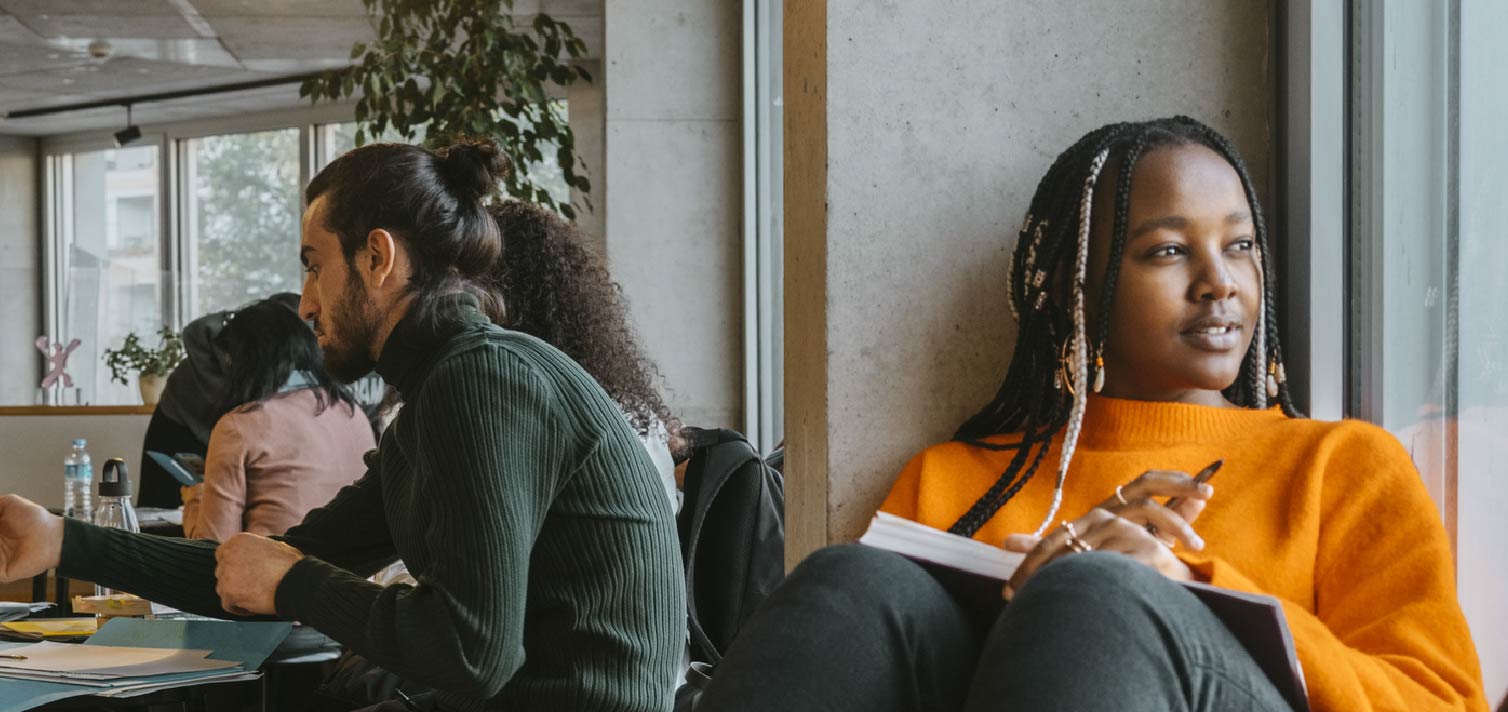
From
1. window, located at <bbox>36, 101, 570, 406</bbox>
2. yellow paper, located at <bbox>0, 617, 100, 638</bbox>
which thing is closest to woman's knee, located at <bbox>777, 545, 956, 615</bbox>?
yellow paper, located at <bbox>0, 617, 100, 638</bbox>

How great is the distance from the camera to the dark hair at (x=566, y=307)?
7.61 feet

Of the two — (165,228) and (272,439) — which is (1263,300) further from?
(165,228)

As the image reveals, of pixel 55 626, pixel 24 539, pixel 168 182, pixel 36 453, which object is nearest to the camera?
pixel 24 539

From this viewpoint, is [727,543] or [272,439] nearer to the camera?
[727,543]

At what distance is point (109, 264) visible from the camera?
8.60 meters

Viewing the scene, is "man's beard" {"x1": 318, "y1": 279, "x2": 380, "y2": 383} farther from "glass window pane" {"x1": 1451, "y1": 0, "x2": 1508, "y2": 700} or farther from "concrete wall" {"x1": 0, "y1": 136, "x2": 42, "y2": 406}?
"concrete wall" {"x1": 0, "y1": 136, "x2": 42, "y2": 406}

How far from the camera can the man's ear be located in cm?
155

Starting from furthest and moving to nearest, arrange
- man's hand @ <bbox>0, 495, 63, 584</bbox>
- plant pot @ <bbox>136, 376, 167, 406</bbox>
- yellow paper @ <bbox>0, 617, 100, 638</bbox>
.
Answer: plant pot @ <bbox>136, 376, 167, 406</bbox>
yellow paper @ <bbox>0, 617, 100, 638</bbox>
man's hand @ <bbox>0, 495, 63, 584</bbox>

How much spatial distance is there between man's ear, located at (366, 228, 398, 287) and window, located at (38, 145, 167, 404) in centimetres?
766

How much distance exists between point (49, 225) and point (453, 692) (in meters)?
8.54

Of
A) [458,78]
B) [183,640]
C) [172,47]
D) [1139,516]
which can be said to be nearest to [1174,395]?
[1139,516]

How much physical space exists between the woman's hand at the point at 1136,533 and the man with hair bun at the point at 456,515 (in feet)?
1.53

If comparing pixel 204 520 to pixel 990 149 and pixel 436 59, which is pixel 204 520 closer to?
pixel 990 149

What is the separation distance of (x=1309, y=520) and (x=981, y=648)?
1.20 feet
